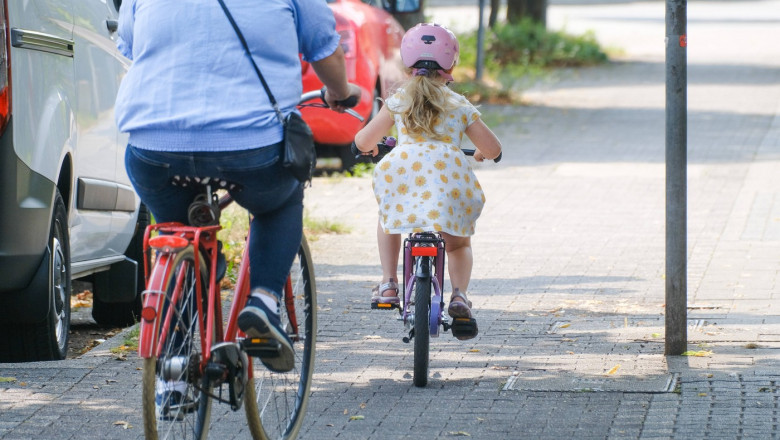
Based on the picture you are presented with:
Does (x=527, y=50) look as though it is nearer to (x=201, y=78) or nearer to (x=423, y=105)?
(x=423, y=105)

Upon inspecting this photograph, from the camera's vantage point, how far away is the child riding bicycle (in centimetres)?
543

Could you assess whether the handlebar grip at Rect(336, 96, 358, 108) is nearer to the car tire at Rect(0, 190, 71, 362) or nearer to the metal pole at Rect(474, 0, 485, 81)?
the car tire at Rect(0, 190, 71, 362)

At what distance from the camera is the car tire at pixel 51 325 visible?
18.6 feet

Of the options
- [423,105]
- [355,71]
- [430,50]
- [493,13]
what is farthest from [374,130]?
[493,13]

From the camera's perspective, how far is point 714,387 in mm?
5242

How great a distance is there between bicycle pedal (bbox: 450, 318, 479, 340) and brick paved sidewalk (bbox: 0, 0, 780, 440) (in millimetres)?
185

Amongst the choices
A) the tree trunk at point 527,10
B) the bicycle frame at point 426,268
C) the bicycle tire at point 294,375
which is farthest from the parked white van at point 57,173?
the tree trunk at point 527,10

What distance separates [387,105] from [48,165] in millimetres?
1421

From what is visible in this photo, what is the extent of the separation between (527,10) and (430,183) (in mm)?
22055

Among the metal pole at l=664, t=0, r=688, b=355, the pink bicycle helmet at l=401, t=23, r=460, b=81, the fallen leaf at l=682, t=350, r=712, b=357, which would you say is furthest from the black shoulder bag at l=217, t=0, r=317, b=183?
the fallen leaf at l=682, t=350, r=712, b=357

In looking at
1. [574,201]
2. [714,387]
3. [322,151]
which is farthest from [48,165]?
[322,151]

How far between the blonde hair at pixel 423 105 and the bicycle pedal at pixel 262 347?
1.71m

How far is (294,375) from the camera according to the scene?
15.5 feet

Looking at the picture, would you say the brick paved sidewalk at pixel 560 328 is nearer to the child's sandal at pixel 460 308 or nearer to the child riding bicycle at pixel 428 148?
the child's sandal at pixel 460 308
